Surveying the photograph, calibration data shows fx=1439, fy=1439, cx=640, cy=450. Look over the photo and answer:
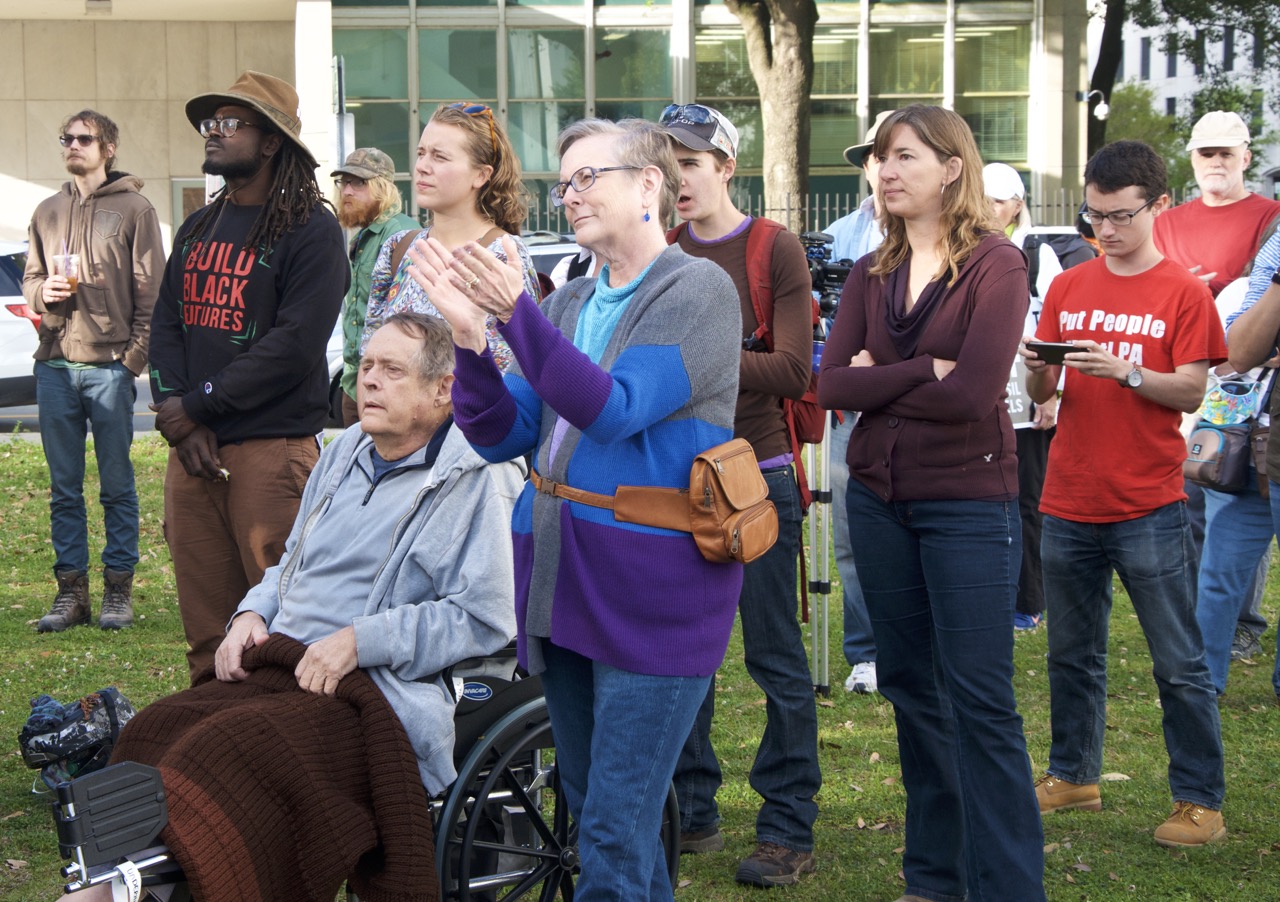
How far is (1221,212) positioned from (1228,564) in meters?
1.73

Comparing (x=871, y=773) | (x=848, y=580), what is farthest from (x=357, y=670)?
(x=848, y=580)

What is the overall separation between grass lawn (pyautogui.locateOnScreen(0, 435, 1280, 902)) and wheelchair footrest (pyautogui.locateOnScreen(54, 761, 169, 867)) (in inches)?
61.9

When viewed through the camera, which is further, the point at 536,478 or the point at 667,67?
the point at 667,67

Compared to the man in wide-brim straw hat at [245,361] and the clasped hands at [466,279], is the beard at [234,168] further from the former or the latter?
the clasped hands at [466,279]

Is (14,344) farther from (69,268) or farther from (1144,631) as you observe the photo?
(1144,631)

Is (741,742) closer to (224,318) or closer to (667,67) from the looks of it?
(224,318)

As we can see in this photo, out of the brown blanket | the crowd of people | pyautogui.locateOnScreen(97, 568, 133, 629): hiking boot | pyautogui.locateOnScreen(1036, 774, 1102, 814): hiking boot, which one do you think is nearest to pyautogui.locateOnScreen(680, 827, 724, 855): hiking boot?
the crowd of people

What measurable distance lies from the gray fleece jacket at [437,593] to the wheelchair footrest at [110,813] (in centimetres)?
68

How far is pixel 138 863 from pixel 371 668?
0.78 m

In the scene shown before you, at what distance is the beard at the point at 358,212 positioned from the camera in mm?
7848

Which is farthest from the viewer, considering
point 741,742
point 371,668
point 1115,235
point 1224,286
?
point 1224,286

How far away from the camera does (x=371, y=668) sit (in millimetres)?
3648

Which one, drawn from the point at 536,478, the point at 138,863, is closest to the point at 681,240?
the point at 536,478

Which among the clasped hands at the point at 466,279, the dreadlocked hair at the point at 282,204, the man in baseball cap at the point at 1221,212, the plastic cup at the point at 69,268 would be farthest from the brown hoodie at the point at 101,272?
the clasped hands at the point at 466,279
